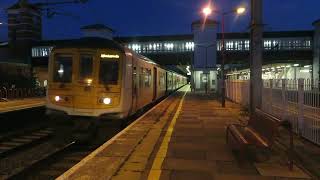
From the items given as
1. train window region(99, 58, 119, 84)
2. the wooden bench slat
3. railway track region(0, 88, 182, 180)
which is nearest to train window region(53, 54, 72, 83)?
train window region(99, 58, 119, 84)

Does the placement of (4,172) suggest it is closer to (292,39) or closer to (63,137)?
(63,137)

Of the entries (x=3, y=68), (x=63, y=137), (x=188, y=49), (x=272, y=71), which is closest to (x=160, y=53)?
(x=188, y=49)

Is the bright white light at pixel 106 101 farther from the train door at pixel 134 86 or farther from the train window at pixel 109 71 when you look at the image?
the train door at pixel 134 86

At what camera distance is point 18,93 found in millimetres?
40188

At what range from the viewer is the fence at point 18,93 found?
37.5 m

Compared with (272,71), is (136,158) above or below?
below

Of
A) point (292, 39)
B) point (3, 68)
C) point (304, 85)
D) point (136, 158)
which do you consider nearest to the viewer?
point (136, 158)

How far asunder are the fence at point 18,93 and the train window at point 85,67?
23.0 m

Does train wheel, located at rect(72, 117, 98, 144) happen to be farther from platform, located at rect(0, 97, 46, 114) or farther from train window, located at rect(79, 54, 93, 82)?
platform, located at rect(0, 97, 46, 114)

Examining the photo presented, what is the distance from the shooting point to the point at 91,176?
7.54m

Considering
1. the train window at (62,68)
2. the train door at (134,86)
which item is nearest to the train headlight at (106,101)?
the train window at (62,68)

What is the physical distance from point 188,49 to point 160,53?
5298mm

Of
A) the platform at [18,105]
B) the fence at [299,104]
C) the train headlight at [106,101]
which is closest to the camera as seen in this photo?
the fence at [299,104]

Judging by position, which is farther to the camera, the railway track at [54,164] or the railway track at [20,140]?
the railway track at [20,140]
